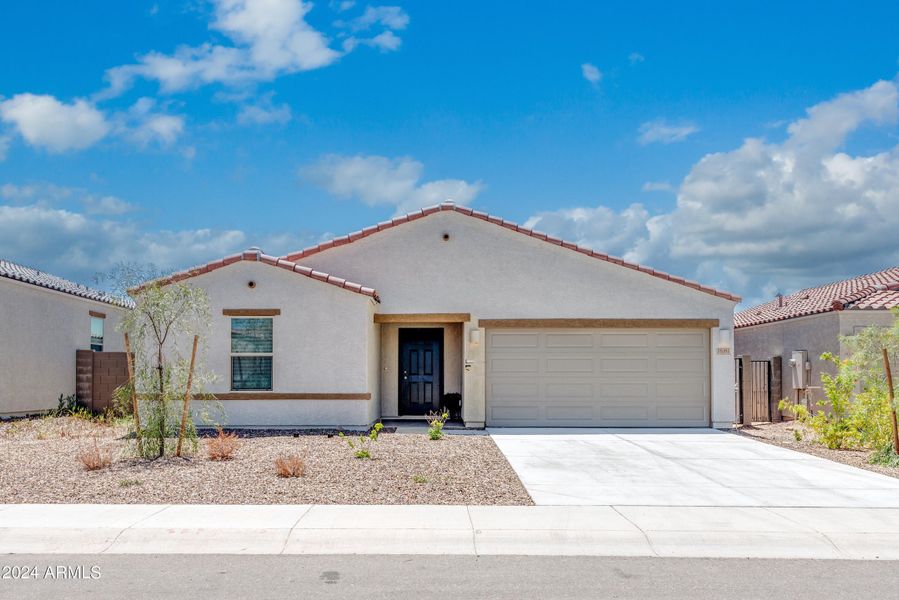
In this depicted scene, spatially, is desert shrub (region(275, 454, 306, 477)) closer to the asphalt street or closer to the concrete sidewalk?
the concrete sidewalk

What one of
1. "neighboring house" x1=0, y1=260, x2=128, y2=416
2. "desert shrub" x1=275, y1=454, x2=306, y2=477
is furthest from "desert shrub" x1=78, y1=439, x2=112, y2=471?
"neighboring house" x1=0, y1=260, x2=128, y2=416

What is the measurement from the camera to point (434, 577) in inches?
254

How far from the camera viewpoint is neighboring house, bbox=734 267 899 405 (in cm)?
1823

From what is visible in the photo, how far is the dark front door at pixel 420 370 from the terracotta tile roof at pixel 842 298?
9.34m

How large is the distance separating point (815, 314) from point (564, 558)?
14.7 meters

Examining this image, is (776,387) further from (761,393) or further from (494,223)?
(494,223)

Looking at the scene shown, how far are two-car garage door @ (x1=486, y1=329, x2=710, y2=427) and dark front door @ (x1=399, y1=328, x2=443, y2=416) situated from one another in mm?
1641

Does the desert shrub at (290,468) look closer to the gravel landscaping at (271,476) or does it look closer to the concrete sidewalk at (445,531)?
the gravel landscaping at (271,476)

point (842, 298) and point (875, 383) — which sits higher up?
point (842, 298)

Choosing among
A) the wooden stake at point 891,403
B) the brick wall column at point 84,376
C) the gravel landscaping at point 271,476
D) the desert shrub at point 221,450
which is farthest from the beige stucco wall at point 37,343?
the wooden stake at point 891,403

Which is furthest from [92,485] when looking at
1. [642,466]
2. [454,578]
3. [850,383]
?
[850,383]

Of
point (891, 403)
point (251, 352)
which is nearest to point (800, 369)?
point (891, 403)

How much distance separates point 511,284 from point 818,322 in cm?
799

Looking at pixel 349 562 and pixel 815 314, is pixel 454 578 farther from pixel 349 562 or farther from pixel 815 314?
pixel 815 314
